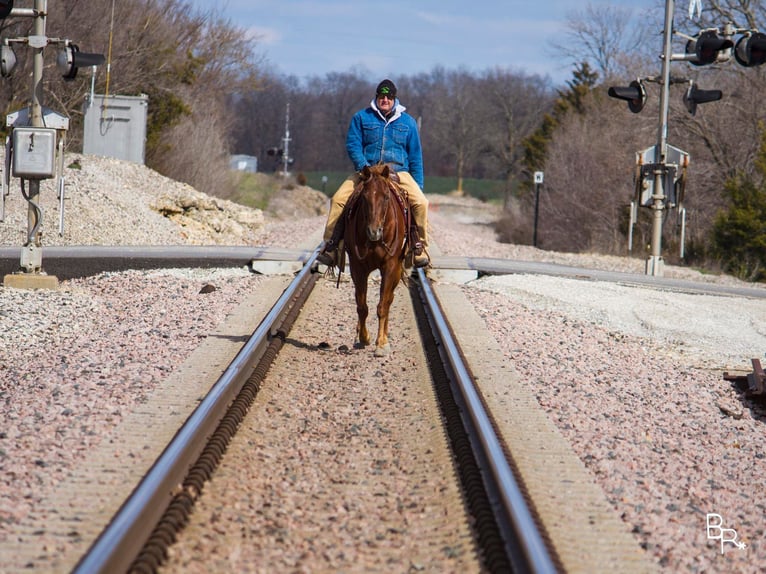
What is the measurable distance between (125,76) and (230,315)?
31.7 meters

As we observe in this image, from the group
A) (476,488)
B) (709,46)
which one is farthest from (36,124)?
(709,46)

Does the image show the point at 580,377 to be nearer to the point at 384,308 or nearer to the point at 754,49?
the point at 384,308

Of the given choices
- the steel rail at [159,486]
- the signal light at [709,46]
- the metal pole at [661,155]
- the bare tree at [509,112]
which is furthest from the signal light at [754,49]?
the bare tree at [509,112]

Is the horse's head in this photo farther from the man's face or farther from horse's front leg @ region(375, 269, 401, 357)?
the man's face

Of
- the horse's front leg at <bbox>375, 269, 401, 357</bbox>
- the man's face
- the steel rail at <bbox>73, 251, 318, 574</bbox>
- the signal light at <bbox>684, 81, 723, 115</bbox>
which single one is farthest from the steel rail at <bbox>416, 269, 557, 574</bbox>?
the signal light at <bbox>684, 81, 723, 115</bbox>

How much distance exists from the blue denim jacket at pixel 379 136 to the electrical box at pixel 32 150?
227 inches

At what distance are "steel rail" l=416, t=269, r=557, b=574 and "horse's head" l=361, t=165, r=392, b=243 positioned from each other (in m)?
1.46

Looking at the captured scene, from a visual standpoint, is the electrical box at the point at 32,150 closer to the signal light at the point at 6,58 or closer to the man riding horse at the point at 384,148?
the signal light at the point at 6,58

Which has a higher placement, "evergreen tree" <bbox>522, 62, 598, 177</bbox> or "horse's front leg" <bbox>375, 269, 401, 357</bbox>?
"evergreen tree" <bbox>522, 62, 598, 177</bbox>

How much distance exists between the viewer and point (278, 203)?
66.1m

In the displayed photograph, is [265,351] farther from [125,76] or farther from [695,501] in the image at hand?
[125,76]

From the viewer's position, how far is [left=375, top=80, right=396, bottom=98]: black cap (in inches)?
423

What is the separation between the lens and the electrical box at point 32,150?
14.7 metres

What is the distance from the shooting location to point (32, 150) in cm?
1470
